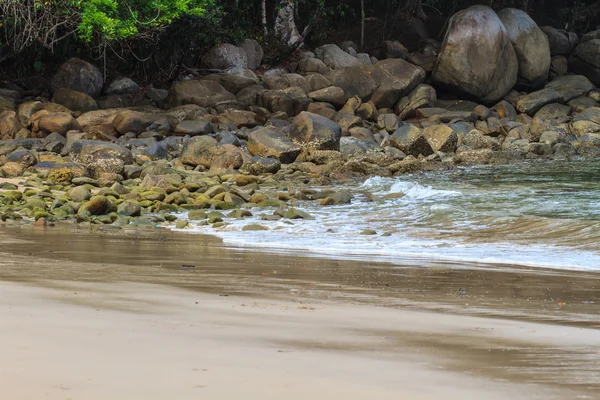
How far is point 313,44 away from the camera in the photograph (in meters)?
28.5

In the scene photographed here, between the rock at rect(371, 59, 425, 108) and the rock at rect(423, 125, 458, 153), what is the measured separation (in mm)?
5012

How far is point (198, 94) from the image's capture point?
72.5 feet

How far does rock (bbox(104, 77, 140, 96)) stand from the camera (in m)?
22.3

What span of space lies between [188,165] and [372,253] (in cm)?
933

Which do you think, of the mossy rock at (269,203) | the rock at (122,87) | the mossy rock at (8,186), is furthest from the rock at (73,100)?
the mossy rock at (269,203)

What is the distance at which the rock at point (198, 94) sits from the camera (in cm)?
2187

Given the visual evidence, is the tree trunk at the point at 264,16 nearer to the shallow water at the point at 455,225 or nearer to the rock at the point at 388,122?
the rock at the point at 388,122

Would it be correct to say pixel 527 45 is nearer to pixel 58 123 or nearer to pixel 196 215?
pixel 58 123

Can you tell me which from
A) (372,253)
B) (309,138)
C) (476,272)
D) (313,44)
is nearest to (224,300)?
(476,272)

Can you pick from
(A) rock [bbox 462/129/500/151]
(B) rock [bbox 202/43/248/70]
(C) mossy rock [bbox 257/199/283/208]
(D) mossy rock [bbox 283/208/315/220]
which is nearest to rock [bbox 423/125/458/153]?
(A) rock [bbox 462/129/500/151]

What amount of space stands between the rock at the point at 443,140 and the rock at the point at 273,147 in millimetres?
3945

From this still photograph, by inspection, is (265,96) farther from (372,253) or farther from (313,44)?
(372,253)

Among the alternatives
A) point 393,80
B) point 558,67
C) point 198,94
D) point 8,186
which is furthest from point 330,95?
point 8,186

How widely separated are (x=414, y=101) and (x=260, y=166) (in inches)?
419
